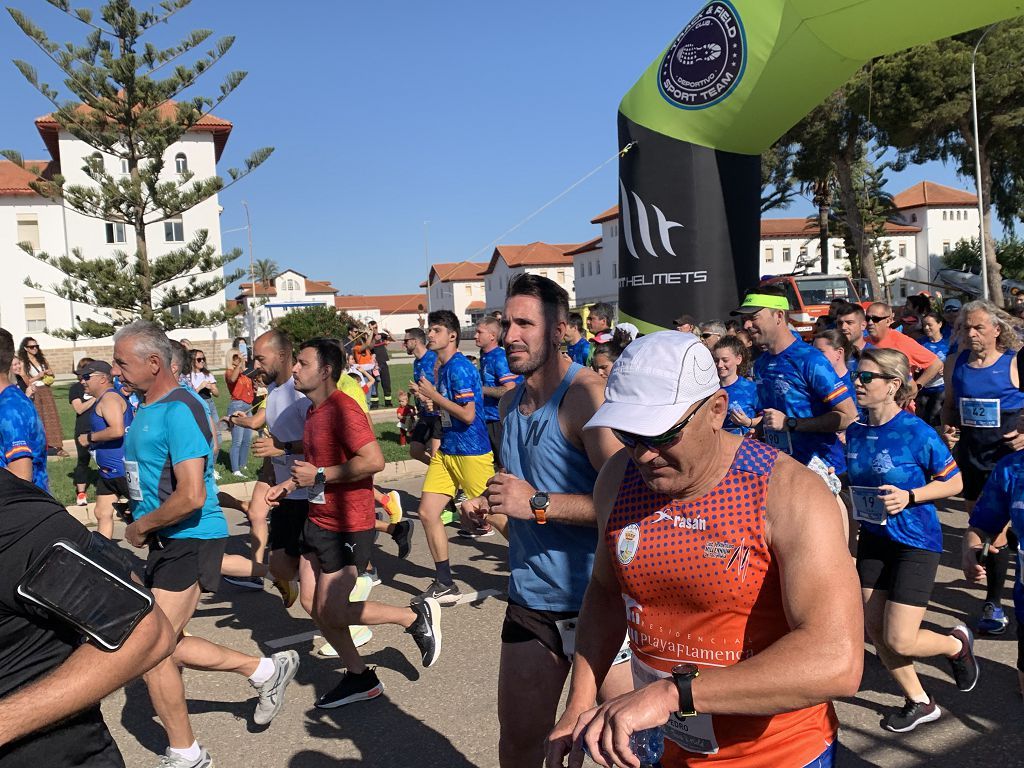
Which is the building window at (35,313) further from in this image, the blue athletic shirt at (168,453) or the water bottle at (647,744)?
the water bottle at (647,744)

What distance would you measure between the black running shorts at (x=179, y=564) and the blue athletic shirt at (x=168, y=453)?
1.6 inches

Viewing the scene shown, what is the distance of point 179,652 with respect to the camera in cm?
410

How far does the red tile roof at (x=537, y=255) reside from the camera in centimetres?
10644

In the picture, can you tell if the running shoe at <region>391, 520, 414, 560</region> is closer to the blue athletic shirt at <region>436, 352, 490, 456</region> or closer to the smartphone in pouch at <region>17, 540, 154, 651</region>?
the blue athletic shirt at <region>436, 352, 490, 456</region>

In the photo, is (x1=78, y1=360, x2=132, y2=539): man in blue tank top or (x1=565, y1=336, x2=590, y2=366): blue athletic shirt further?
(x1=565, y1=336, x2=590, y2=366): blue athletic shirt

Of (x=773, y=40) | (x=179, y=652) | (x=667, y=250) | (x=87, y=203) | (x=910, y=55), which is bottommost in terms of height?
(x=179, y=652)

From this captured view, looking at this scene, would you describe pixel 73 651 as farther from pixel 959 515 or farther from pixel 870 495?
pixel 959 515

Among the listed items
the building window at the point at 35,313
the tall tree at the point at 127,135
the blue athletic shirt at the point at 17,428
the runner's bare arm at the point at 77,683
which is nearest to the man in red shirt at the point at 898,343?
the blue athletic shirt at the point at 17,428

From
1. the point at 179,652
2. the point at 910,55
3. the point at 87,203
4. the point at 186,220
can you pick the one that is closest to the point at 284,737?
the point at 179,652

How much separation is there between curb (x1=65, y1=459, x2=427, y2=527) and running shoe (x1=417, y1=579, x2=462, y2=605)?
4.06 meters

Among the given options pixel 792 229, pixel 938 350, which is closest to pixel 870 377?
pixel 938 350

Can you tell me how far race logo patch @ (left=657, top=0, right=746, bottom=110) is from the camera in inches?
348

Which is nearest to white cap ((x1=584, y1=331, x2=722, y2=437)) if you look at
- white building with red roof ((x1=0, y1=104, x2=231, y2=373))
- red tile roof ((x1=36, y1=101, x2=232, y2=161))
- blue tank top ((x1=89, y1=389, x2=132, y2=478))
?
blue tank top ((x1=89, y1=389, x2=132, y2=478))

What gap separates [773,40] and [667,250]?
2.41m
